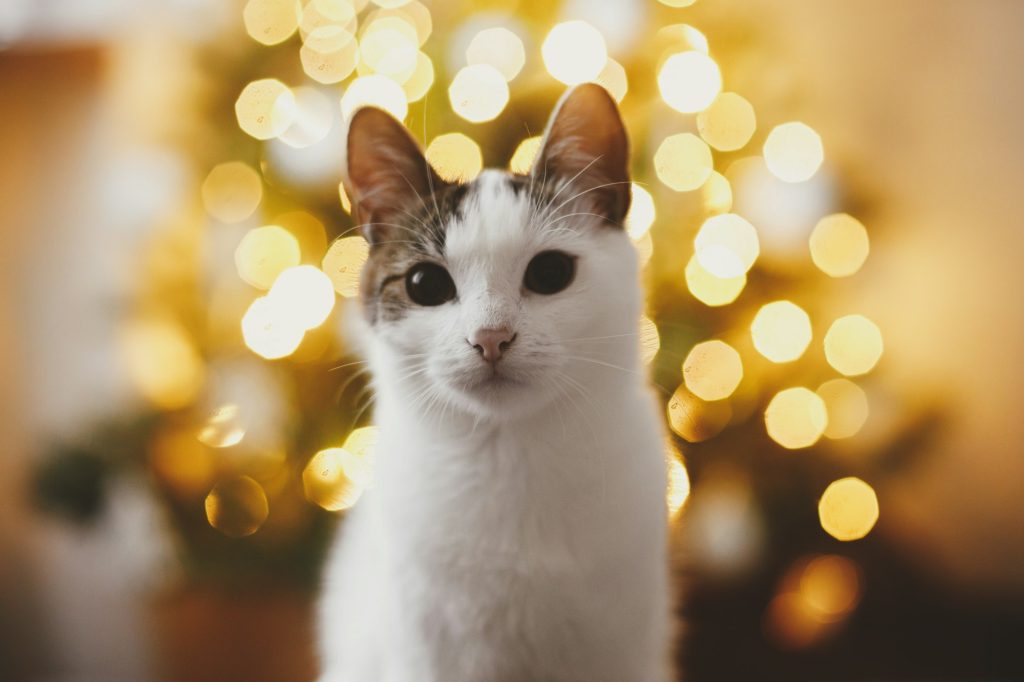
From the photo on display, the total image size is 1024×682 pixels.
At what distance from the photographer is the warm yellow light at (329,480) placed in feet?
2.84

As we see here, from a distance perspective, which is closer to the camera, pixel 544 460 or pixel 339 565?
pixel 544 460

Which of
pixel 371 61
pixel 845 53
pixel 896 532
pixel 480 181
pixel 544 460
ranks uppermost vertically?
pixel 845 53

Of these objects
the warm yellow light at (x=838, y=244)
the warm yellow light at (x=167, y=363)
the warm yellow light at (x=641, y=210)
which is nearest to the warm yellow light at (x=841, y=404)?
the warm yellow light at (x=838, y=244)

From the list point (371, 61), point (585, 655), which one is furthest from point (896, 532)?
point (371, 61)

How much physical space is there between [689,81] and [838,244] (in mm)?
346

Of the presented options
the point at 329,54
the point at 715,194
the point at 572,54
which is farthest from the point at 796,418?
the point at 329,54

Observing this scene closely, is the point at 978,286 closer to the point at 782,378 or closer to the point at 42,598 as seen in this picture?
the point at 782,378

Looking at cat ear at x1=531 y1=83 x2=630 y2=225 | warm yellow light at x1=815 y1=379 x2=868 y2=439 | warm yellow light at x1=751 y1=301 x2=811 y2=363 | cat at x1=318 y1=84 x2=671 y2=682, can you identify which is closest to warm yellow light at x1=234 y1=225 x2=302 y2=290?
cat at x1=318 y1=84 x2=671 y2=682

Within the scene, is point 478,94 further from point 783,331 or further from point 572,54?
point 783,331

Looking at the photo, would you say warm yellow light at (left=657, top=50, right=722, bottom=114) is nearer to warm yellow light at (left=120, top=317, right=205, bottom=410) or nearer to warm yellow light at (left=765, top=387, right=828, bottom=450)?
warm yellow light at (left=765, top=387, right=828, bottom=450)

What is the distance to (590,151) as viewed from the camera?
0.56 metres

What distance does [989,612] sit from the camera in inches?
55.7

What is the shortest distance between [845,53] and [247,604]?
4.73 feet

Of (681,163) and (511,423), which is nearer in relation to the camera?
(511,423)
